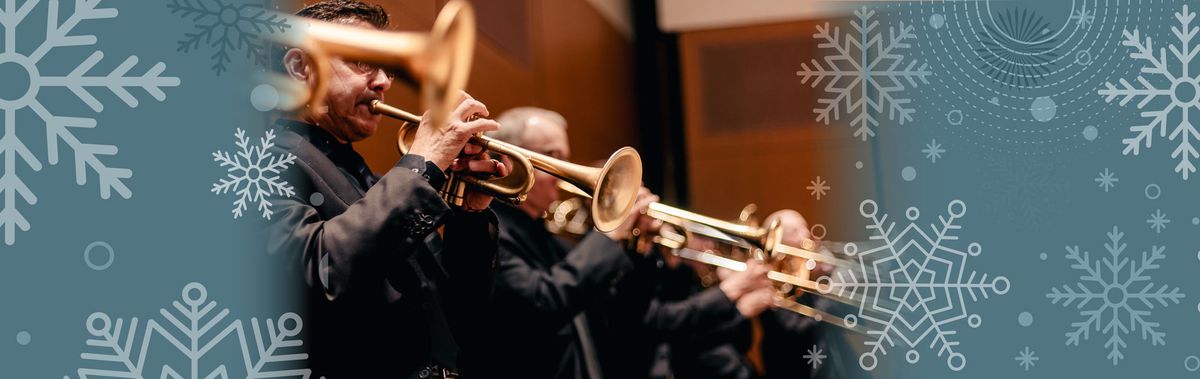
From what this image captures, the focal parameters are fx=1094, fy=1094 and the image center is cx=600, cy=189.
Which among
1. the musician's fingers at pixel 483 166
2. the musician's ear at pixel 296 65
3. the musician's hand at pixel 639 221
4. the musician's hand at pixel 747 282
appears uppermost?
the musician's ear at pixel 296 65

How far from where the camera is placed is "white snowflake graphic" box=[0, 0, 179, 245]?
1.37 m

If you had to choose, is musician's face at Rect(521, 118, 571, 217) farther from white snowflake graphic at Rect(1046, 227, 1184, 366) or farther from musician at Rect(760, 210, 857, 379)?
white snowflake graphic at Rect(1046, 227, 1184, 366)

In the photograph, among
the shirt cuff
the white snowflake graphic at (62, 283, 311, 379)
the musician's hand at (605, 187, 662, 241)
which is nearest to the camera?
the white snowflake graphic at (62, 283, 311, 379)

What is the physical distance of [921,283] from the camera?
2.33 m

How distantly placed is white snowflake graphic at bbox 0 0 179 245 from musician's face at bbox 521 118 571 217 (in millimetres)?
1389

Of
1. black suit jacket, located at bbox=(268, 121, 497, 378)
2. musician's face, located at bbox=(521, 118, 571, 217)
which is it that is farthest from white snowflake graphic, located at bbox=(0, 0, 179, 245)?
musician's face, located at bbox=(521, 118, 571, 217)

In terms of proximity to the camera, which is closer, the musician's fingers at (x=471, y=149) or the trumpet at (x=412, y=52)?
the trumpet at (x=412, y=52)

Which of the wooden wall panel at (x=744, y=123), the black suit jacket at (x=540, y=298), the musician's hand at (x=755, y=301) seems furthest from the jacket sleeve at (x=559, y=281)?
the wooden wall panel at (x=744, y=123)

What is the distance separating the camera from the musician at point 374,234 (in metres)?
1.52

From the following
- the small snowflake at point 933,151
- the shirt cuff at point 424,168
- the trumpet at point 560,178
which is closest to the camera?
the shirt cuff at point 424,168

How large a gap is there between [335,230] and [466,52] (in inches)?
13.6

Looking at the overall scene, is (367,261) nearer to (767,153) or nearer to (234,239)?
(234,239)

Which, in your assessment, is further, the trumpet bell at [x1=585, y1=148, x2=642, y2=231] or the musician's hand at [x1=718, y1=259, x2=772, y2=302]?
the musician's hand at [x1=718, y1=259, x2=772, y2=302]

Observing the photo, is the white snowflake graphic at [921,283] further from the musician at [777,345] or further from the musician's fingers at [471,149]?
the musician's fingers at [471,149]
